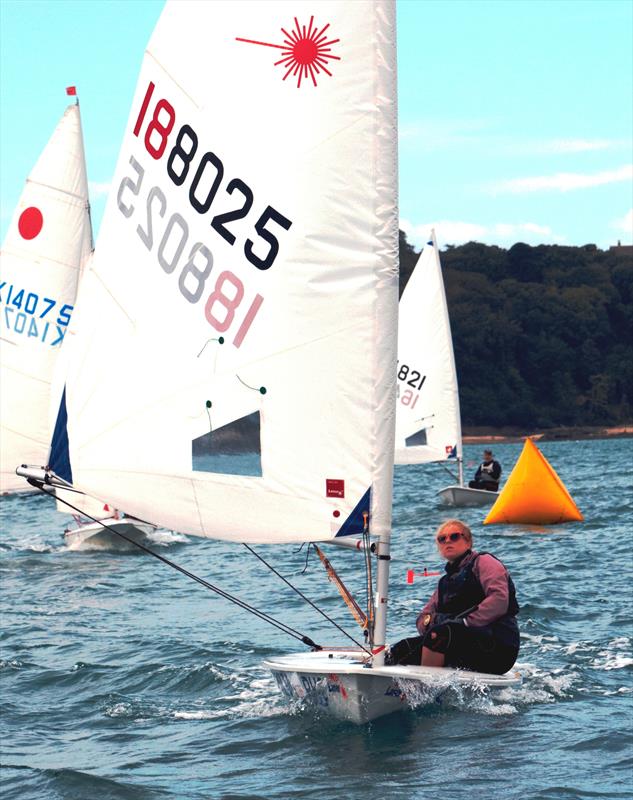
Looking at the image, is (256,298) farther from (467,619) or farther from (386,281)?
(467,619)

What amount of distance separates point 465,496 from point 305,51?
68.7 feet

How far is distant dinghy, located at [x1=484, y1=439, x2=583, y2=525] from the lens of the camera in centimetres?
2330

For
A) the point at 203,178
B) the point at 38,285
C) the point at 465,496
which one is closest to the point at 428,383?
the point at 465,496

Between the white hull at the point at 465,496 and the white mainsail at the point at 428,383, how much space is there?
174 centimetres

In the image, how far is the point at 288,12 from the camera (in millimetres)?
8008

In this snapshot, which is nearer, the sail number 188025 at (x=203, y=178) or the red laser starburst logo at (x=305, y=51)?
the red laser starburst logo at (x=305, y=51)

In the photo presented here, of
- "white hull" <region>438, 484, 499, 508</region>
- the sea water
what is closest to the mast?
the sea water

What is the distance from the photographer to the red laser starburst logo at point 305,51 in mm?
7938

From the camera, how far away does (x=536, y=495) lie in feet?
76.5

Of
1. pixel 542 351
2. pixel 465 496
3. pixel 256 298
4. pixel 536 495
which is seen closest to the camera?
pixel 256 298

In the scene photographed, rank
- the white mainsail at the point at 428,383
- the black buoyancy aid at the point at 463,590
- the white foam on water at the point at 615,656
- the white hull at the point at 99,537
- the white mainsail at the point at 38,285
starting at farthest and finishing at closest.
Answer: the white mainsail at the point at 428,383, the white hull at the point at 99,537, the white mainsail at the point at 38,285, the white foam on water at the point at 615,656, the black buoyancy aid at the point at 463,590

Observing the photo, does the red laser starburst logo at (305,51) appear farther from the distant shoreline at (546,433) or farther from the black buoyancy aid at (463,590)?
the distant shoreline at (546,433)

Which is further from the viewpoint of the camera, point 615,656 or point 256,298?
point 615,656

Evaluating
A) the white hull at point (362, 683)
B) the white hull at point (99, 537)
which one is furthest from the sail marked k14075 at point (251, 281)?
the white hull at point (99, 537)
